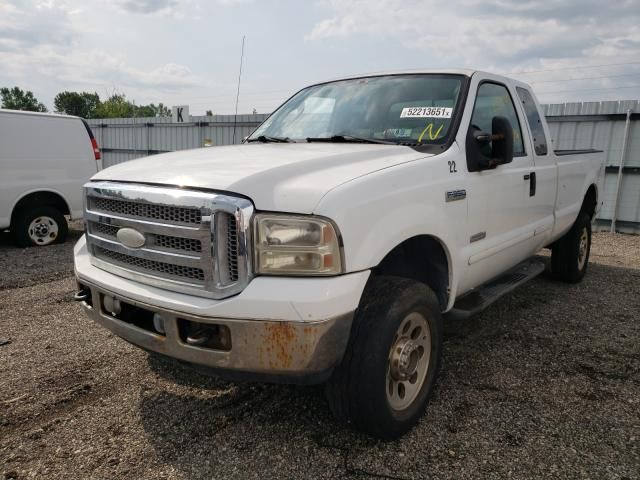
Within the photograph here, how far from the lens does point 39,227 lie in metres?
7.65

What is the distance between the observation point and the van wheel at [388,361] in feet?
7.55

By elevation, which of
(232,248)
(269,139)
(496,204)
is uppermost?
(269,139)

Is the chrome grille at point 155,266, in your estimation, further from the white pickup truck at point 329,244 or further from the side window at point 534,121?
the side window at point 534,121

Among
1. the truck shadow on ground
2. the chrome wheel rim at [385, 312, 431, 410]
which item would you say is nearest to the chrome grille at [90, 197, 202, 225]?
the truck shadow on ground

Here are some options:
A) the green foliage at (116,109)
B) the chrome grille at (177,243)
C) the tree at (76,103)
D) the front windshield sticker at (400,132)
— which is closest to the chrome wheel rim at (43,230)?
the chrome grille at (177,243)

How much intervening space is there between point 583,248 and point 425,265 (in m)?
3.76

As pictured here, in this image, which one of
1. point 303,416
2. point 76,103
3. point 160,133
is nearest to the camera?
point 303,416

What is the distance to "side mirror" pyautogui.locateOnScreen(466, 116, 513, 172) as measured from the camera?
9.87 ft

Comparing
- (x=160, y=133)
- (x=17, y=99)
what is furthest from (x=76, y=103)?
(x=160, y=133)

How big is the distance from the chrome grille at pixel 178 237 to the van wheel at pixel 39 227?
5692 millimetres

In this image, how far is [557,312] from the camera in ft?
15.5

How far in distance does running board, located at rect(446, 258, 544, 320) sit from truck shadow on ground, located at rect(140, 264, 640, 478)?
0.47 m

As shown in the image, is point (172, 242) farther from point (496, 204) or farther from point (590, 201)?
point (590, 201)

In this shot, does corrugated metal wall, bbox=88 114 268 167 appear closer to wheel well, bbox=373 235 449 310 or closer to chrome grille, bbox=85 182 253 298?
wheel well, bbox=373 235 449 310
